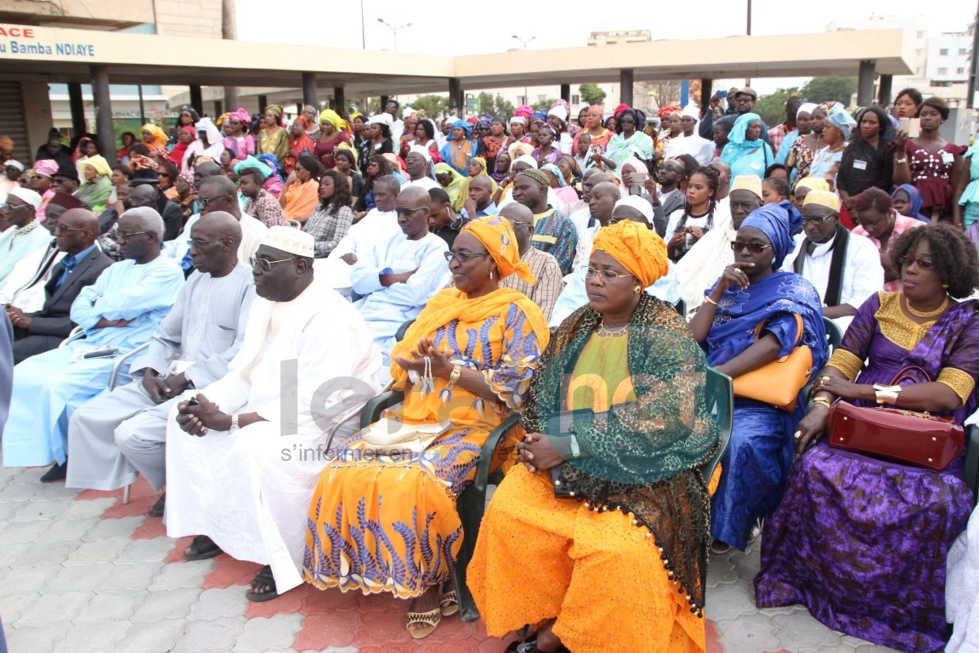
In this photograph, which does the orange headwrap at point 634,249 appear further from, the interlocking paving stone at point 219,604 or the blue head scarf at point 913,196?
the blue head scarf at point 913,196

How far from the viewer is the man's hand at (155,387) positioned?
4.43 meters

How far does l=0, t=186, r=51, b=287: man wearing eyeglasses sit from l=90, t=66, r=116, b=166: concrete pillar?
7.38 meters

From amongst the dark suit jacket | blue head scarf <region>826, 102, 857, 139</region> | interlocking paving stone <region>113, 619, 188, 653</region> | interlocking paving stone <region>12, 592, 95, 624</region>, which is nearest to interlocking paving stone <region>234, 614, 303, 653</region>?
interlocking paving stone <region>113, 619, 188, 653</region>

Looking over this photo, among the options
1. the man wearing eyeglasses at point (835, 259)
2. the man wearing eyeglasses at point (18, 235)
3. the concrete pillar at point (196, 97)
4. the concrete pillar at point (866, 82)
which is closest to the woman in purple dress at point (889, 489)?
the man wearing eyeglasses at point (835, 259)

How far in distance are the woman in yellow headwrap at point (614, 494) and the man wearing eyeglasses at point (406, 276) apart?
7.83 ft

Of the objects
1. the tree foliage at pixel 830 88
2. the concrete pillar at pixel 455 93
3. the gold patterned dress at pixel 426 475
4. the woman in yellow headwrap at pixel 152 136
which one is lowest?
the gold patterned dress at pixel 426 475

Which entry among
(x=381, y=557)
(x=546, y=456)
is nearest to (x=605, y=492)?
(x=546, y=456)

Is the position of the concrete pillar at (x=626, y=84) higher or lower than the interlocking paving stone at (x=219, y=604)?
higher

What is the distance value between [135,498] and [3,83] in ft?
56.0

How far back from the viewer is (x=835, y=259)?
4.69 metres

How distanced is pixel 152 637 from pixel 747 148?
766 cm

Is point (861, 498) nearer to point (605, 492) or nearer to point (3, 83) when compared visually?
point (605, 492)

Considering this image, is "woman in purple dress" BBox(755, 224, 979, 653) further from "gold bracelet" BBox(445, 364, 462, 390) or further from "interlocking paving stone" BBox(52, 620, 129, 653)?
"interlocking paving stone" BBox(52, 620, 129, 653)

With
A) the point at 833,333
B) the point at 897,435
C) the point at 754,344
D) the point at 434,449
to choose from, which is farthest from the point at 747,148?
the point at 434,449
